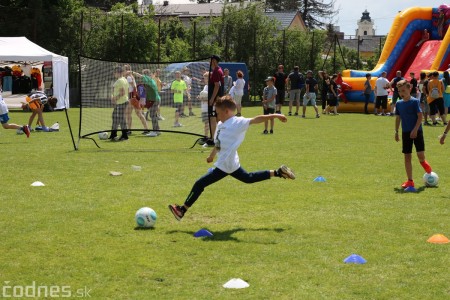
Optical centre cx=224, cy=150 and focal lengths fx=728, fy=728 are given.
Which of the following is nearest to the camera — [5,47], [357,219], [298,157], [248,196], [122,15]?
[357,219]

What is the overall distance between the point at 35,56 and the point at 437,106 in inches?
639

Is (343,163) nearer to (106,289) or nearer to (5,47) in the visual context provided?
(106,289)

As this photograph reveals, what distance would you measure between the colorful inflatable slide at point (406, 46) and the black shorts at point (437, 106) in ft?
27.1

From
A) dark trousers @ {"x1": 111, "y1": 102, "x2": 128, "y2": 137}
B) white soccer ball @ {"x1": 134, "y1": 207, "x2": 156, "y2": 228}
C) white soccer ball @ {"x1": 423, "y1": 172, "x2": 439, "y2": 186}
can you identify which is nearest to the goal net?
dark trousers @ {"x1": 111, "y1": 102, "x2": 128, "y2": 137}

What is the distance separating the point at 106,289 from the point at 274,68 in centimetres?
3823

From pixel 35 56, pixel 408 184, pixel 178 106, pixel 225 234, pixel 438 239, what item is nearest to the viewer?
pixel 438 239

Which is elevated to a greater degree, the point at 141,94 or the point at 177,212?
the point at 141,94

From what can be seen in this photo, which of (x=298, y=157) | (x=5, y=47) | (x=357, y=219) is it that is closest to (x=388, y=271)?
(x=357, y=219)

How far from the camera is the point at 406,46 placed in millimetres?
34812

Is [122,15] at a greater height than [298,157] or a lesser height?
greater

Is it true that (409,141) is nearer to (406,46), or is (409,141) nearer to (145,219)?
(145,219)

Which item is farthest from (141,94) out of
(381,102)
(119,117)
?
(381,102)

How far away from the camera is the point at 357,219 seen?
918 cm

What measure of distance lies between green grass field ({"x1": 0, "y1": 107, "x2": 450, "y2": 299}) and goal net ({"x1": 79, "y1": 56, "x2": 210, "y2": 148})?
3153mm
